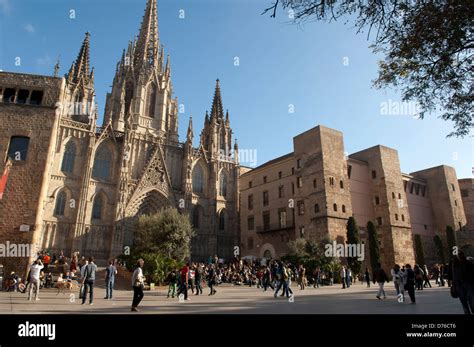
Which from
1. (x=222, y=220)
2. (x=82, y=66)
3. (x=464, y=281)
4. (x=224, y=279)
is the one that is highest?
(x=82, y=66)

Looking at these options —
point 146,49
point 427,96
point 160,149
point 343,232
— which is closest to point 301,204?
point 343,232

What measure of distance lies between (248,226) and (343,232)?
1312 centimetres

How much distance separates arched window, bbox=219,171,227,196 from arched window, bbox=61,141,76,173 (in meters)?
17.5

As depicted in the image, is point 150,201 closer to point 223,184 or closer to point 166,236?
point 223,184

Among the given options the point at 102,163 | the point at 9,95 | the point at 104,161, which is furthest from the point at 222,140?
the point at 9,95

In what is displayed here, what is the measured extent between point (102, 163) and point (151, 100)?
13503mm

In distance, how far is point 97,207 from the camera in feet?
108

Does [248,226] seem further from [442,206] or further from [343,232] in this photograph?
[442,206]

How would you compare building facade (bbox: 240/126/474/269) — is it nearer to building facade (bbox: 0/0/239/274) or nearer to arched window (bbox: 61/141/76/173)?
building facade (bbox: 0/0/239/274)

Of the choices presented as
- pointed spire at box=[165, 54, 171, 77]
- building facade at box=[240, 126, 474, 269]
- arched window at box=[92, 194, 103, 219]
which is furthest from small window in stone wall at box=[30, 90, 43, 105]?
pointed spire at box=[165, 54, 171, 77]

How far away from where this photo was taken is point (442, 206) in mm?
41406

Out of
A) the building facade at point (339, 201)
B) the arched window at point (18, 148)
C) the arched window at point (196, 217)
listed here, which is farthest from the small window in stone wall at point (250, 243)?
the arched window at point (18, 148)

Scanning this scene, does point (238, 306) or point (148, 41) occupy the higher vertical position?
point (148, 41)

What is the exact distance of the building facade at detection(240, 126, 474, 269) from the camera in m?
30.8
